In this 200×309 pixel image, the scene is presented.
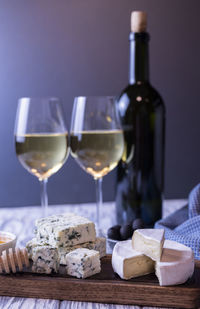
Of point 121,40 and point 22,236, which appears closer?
point 22,236

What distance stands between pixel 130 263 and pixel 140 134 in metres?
0.50

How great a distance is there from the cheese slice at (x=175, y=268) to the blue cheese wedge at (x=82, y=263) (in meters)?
0.11

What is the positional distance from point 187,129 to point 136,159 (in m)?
0.92

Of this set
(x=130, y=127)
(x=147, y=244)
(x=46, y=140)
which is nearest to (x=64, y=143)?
(x=46, y=140)

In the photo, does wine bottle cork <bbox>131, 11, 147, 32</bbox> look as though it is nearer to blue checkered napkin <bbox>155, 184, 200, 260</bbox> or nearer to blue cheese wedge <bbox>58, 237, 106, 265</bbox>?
blue checkered napkin <bbox>155, 184, 200, 260</bbox>

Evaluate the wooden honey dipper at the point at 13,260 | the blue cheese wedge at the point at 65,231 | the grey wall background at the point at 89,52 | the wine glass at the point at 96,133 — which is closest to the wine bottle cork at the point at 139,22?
the wine glass at the point at 96,133

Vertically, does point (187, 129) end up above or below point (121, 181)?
above

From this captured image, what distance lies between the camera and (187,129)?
2.00 m

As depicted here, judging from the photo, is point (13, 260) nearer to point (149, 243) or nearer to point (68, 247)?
point (68, 247)

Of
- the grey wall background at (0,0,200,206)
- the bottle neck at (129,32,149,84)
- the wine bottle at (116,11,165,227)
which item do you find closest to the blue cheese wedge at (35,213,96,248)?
the wine bottle at (116,11,165,227)

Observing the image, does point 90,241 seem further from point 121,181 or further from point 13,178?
point 13,178

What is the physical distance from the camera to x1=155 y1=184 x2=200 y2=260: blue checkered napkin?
85 cm

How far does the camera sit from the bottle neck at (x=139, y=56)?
3.64 ft

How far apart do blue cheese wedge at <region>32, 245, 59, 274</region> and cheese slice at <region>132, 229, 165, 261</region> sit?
0.14 meters
